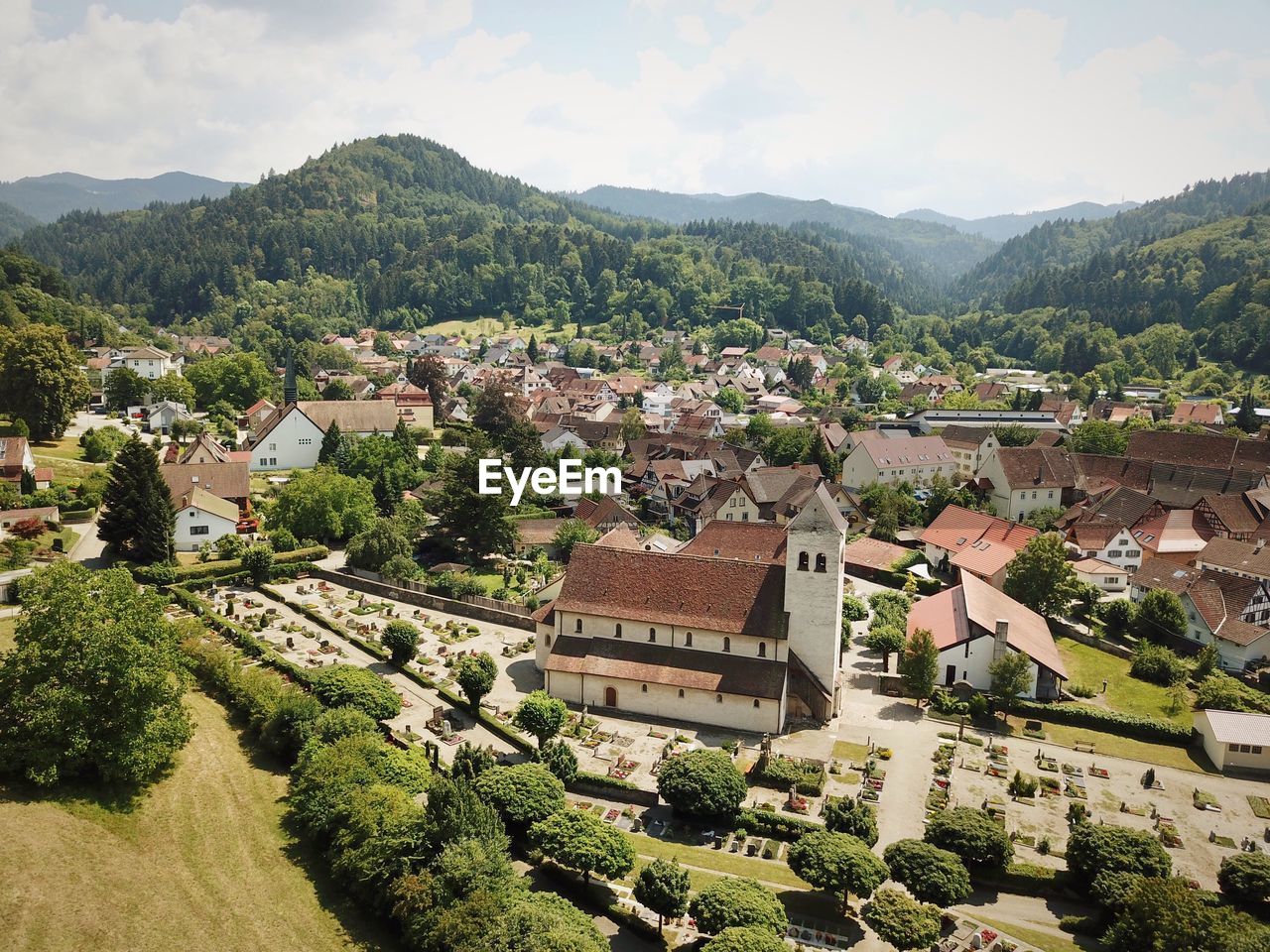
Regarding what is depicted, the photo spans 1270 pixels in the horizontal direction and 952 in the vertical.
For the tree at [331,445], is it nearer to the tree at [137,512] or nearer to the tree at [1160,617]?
the tree at [137,512]

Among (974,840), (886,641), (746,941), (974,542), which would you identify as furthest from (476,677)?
(974,542)

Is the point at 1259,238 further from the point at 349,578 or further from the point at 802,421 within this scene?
the point at 349,578

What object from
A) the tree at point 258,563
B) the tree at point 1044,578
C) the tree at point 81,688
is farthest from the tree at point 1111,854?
the tree at point 258,563

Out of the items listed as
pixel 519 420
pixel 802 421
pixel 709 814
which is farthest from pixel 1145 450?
pixel 709 814

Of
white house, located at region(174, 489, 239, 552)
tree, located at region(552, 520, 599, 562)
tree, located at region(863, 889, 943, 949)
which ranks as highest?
white house, located at region(174, 489, 239, 552)

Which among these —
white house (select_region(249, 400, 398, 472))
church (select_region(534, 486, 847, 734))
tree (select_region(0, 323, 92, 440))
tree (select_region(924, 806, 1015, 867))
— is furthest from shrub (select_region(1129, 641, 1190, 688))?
tree (select_region(0, 323, 92, 440))

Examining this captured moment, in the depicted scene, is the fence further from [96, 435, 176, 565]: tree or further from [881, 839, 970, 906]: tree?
[881, 839, 970, 906]: tree
